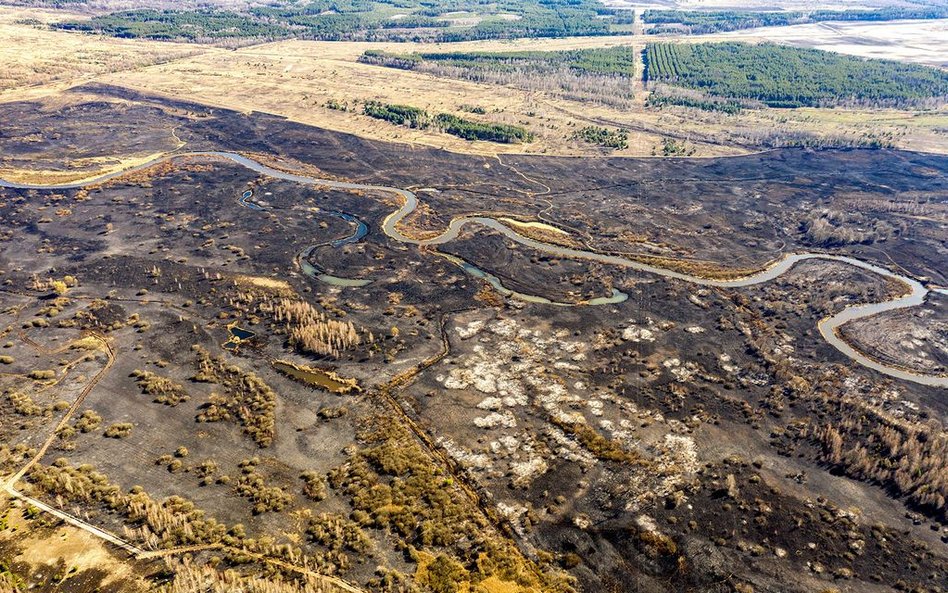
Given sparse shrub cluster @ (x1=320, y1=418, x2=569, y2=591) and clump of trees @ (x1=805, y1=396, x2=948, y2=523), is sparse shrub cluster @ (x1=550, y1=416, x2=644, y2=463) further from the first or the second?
clump of trees @ (x1=805, y1=396, x2=948, y2=523)

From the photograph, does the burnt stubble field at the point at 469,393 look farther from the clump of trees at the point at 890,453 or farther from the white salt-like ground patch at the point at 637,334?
the white salt-like ground patch at the point at 637,334

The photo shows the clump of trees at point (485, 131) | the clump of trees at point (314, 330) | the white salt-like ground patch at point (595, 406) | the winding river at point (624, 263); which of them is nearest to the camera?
the white salt-like ground patch at point (595, 406)

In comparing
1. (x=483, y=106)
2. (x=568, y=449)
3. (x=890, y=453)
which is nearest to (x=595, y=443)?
(x=568, y=449)

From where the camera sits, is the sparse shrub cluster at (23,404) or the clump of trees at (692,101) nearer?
the sparse shrub cluster at (23,404)

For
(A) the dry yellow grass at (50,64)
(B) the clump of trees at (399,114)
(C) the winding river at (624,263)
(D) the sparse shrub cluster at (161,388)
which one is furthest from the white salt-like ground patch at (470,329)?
(A) the dry yellow grass at (50,64)

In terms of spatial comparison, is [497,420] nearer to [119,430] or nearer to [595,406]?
[595,406]

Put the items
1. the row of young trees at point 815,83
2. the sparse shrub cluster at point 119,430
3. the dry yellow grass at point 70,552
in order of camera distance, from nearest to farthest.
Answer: the dry yellow grass at point 70,552, the sparse shrub cluster at point 119,430, the row of young trees at point 815,83

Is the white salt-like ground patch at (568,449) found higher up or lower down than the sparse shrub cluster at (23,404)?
lower down
